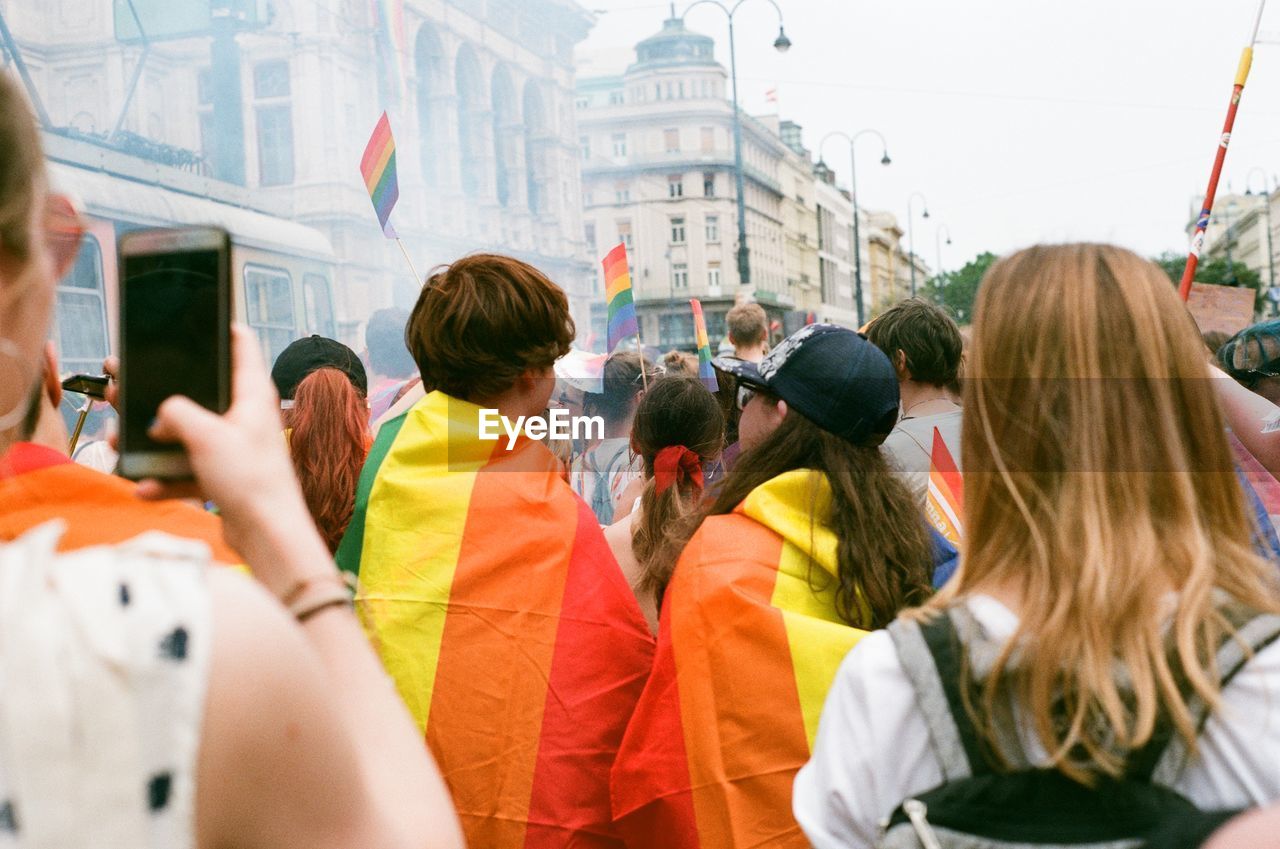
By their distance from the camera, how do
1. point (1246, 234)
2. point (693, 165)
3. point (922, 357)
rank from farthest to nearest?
point (1246, 234)
point (693, 165)
point (922, 357)

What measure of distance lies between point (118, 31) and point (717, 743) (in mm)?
8869

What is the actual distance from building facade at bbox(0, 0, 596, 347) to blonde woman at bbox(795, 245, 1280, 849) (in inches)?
284

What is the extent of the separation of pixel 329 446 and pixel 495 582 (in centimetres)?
92

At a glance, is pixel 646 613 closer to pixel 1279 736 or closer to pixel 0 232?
pixel 1279 736

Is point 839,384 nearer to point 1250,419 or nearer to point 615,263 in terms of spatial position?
point 1250,419

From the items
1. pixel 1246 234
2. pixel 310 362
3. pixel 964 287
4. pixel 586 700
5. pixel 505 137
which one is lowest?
pixel 586 700

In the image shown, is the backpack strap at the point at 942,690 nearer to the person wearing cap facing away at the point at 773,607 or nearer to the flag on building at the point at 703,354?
the person wearing cap facing away at the point at 773,607

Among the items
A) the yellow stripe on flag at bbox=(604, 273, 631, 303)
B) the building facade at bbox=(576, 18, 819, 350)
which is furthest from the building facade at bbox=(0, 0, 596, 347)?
the yellow stripe on flag at bbox=(604, 273, 631, 303)

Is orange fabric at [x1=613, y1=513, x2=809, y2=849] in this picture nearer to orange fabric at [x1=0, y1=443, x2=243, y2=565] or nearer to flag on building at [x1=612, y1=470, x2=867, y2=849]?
flag on building at [x1=612, y1=470, x2=867, y2=849]

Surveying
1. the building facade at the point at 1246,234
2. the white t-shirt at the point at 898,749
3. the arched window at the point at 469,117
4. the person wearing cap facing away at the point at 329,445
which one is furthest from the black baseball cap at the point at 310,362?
the building facade at the point at 1246,234

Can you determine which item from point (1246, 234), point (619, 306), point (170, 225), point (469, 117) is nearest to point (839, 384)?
point (619, 306)

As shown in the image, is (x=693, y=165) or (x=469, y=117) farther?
(x=693, y=165)

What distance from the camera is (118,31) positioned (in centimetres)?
945

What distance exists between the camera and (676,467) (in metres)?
3.37
